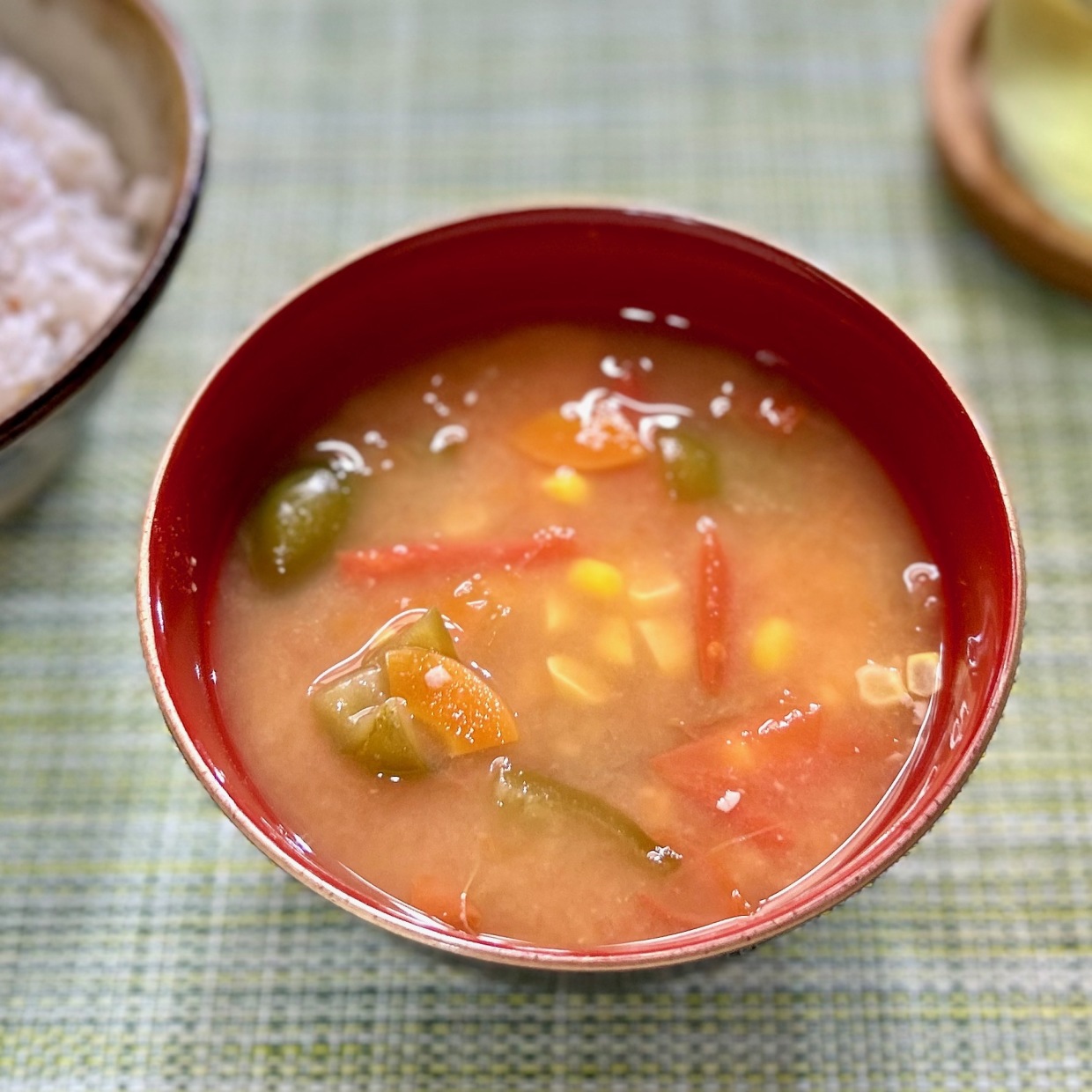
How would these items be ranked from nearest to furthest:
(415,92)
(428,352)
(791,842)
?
(791,842) → (428,352) → (415,92)

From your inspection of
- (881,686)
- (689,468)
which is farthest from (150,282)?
(881,686)

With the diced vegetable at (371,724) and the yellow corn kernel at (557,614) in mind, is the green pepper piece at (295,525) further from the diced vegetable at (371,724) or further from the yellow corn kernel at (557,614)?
the yellow corn kernel at (557,614)

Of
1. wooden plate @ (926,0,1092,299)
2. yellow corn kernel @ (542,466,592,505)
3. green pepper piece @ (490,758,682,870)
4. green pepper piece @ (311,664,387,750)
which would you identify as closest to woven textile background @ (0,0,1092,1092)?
wooden plate @ (926,0,1092,299)

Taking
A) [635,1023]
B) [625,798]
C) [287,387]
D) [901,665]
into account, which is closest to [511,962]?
[625,798]

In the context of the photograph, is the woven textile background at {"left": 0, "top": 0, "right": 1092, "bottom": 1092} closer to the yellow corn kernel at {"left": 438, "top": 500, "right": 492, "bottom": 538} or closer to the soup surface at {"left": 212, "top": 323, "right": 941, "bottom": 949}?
the soup surface at {"left": 212, "top": 323, "right": 941, "bottom": 949}

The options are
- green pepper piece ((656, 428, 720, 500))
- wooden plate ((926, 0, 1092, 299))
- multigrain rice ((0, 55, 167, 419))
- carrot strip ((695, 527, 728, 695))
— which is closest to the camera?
carrot strip ((695, 527, 728, 695))

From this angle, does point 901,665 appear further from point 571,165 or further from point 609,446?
point 571,165

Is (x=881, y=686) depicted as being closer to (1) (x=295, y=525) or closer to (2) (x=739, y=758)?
(2) (x=739, y=758)
